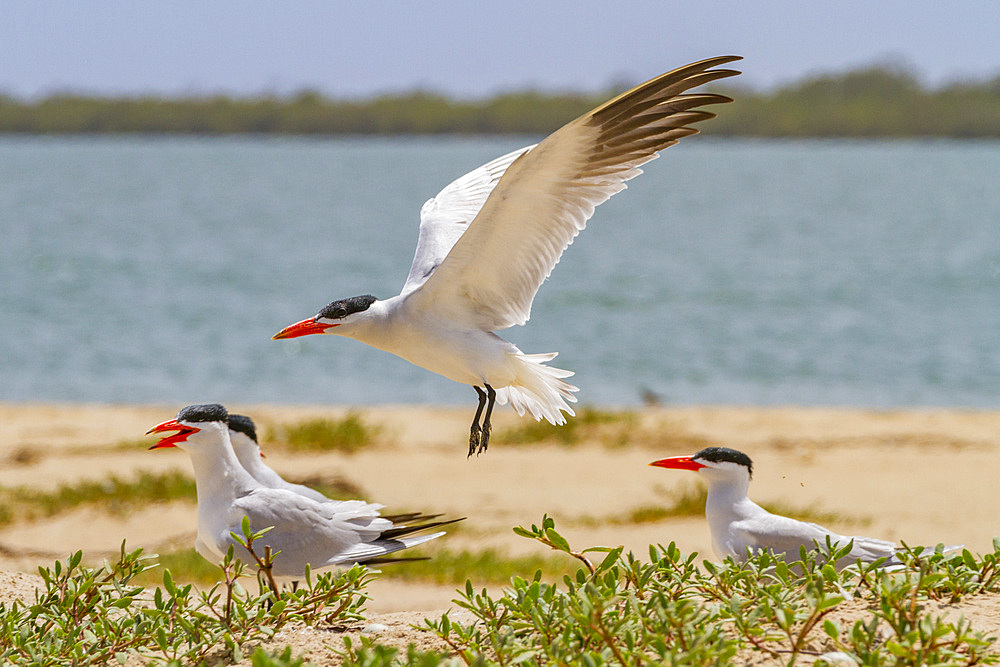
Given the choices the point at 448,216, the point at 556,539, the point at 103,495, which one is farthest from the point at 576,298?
the point at 556,539

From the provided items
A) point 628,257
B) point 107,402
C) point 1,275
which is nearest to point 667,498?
point 107,402

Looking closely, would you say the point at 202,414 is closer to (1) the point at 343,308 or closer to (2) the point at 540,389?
(1) the point at 343,308

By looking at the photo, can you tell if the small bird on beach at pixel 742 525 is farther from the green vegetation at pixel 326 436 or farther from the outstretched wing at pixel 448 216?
the green vegetation at pixel 326 436

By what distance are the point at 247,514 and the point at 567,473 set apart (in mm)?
4953

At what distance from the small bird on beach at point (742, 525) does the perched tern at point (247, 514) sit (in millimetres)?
1188

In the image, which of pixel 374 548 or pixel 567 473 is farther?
pixel 567 473

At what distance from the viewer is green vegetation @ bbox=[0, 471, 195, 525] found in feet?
24.3

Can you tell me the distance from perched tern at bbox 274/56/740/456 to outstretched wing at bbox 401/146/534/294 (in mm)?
488

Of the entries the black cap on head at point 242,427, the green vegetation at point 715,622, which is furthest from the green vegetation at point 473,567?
the green vegetation at point 715,622

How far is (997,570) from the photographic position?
3260 millimetres

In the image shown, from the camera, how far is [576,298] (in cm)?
2358

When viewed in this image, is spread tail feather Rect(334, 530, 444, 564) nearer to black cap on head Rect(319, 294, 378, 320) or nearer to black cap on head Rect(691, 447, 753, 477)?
black cap on head Rect(319, 294, 378, 320)

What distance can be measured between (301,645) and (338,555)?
1119 millimetres

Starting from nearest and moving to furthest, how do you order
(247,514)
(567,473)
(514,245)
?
(514,245) < (247,514) < (567,473)
